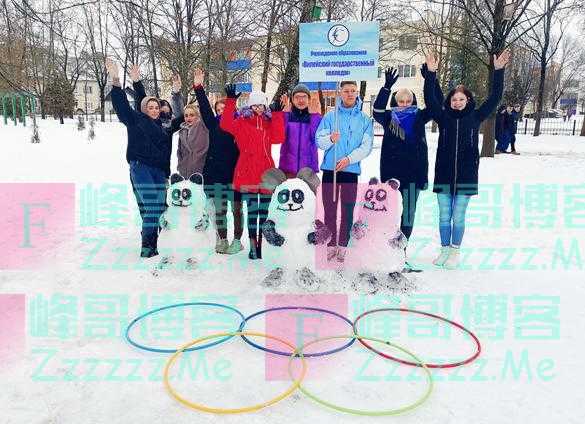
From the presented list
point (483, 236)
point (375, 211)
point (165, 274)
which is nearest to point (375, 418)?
point (375, 211)

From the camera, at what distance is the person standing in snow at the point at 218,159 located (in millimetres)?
4918

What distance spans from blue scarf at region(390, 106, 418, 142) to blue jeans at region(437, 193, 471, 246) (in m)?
0.80

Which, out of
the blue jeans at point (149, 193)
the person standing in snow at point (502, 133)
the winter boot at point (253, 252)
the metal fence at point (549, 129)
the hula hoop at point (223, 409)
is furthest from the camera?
the metal fence at point (549, 129)

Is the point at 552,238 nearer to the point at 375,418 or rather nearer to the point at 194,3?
the point at 375,418

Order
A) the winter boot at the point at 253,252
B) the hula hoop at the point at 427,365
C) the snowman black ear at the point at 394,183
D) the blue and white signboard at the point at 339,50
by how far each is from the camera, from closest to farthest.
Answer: the hula hoop at the point at 427,365, the snowman black ear at the point at 394,183, the blue and white signboard at the point at 339,50, the winter boot at the point at 253,252

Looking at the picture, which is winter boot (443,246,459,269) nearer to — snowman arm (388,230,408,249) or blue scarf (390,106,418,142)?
snowman arm (388,230,408,249)

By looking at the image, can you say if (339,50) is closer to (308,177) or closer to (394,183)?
(308,177)

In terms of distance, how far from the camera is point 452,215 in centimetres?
498

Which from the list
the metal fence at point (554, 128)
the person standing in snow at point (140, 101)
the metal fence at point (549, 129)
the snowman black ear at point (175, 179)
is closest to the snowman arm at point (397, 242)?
the snowman black ear at point (175, 179)

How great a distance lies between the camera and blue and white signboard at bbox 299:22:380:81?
4.51m

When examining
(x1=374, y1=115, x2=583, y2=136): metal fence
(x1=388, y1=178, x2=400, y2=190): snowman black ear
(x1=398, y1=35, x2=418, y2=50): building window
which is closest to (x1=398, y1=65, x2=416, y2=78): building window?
(x1=374, y1=115, x2=583, y2=136): metal fence

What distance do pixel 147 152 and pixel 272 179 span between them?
156cm

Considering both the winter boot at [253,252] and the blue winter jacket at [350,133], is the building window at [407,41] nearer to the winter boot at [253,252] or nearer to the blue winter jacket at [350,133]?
the blue winter jacket at [350,133]

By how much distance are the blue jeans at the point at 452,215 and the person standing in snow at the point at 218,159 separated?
227cm
